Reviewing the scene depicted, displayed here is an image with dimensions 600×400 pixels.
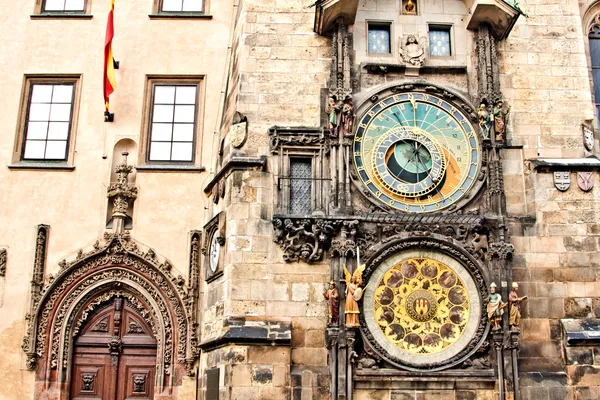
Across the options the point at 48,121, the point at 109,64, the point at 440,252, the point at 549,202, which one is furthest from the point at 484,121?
the point at 48,121

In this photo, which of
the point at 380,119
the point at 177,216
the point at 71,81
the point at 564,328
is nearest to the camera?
the point at 564,328

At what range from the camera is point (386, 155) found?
41.1 feet

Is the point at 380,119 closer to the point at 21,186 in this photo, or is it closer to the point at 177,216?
the point at 177,216

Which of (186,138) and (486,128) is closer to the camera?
(486,128)

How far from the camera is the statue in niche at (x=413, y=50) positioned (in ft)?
42.8

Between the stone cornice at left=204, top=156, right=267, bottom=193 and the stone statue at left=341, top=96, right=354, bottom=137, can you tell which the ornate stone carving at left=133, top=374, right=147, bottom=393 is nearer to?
the stone cornice at left=204, top=156, right=267, bottom=193

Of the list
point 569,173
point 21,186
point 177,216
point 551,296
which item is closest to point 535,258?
point 551,296

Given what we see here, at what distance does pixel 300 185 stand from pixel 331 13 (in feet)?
9.61

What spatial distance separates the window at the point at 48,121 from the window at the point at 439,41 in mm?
6831

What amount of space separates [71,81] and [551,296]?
9.59 meters

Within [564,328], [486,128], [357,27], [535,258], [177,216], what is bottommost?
[564,328]

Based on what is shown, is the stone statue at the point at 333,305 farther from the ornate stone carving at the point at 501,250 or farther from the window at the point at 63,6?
the window at the point at 63,6

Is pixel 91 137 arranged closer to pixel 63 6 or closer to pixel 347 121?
pixel 63 6

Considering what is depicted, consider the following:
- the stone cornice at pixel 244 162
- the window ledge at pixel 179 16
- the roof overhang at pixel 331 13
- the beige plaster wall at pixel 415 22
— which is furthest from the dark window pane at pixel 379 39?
the window ledge at pixel 179 16
